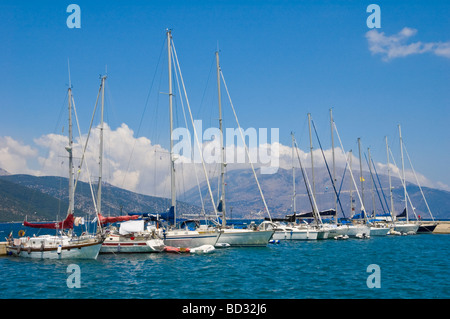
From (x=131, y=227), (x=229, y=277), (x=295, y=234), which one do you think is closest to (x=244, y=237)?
(x=131, y=227)

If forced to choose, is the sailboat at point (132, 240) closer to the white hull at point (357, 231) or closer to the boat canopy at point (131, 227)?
the boat canopy at point (131, 227)

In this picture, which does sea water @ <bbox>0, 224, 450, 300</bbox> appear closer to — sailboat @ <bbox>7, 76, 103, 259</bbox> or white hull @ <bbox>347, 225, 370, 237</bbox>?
sailboat @ <bbox>7, 76, 103, 259</bbox>

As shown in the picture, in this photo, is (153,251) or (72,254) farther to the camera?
(153,251)

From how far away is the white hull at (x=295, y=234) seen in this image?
7038 centimetres

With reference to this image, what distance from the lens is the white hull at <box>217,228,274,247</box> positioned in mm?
51188

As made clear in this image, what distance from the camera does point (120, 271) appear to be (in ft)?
111

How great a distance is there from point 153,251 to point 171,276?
50.2 feet

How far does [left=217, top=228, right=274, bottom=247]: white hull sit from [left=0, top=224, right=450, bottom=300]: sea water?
5.09 metres

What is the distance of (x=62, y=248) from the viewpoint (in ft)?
130

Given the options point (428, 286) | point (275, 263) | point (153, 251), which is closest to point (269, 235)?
point (275, 263)

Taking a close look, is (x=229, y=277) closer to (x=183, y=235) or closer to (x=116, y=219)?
(x=183, y=235)
